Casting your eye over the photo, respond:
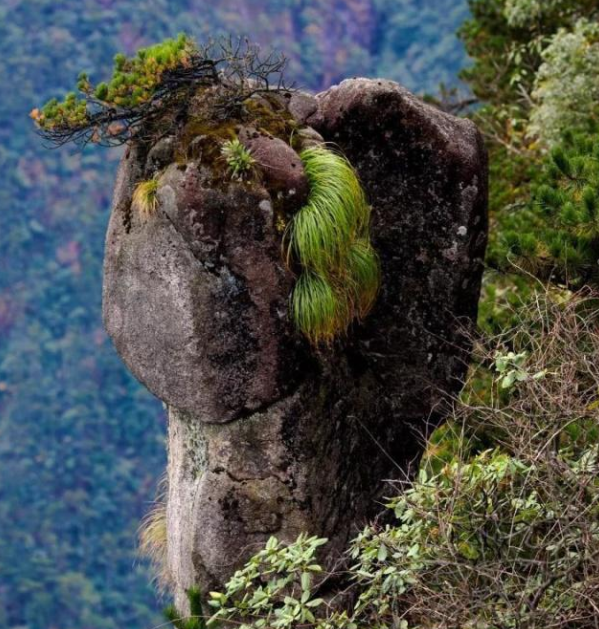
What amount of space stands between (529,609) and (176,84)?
11.4 feet

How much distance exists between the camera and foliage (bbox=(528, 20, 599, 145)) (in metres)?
12.9

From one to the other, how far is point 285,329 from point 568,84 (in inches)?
306

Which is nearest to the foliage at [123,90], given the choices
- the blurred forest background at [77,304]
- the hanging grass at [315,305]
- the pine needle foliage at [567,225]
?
the hanging grass at [315,305]

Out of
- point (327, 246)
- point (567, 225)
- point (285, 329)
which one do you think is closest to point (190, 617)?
point (285, 329)

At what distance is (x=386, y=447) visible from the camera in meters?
7.00

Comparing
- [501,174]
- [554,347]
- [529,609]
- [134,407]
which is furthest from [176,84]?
[134,407]

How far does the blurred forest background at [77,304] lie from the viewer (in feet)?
101

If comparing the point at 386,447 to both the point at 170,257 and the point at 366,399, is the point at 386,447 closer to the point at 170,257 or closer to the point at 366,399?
the point at 366,399

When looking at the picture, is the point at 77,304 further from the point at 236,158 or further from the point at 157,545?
the point at 236,158

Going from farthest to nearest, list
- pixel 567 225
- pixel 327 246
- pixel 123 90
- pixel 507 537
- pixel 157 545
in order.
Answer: pixel 157 545 → pixel 567 225 → pixel 123 90 → pixel 327 246 → pixel 507 537

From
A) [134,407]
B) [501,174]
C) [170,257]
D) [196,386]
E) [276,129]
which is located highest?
[276,129]

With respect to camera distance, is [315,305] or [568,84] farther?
→ [568,84]

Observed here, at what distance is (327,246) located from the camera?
245 inches

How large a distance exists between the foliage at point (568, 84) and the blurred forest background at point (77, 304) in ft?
58.1
